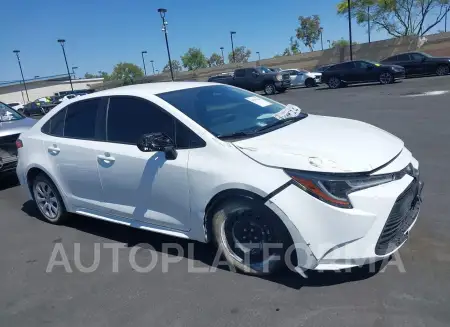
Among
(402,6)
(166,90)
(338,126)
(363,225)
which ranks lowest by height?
(363,225)

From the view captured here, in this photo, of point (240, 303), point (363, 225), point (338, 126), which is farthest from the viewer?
point (338, 126)

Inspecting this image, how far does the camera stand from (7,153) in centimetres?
686

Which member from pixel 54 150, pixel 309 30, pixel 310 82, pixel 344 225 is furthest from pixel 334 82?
pixel 309 30

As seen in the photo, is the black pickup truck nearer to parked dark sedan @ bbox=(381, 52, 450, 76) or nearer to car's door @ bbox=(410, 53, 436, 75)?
parked dark sedan @ bbox=(381, 52, 450, 76)

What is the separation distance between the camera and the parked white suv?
9.13 feet

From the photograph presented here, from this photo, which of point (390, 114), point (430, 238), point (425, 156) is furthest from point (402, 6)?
point (430, 238)

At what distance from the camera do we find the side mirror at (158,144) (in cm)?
333

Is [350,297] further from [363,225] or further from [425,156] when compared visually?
[425,156]

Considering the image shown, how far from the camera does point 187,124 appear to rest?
11.2 ft

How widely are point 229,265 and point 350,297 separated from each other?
102 cm

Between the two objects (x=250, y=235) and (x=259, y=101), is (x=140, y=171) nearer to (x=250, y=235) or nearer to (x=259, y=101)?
(x=250, y=235)

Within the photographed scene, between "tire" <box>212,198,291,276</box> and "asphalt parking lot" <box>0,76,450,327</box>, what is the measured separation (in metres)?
0.13

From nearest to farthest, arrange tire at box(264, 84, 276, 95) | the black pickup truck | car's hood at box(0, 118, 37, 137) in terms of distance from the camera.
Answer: car's hood at box(0, 118, 37, 137) → the black pickup truck → tire at box(264, 84, 276, 95)

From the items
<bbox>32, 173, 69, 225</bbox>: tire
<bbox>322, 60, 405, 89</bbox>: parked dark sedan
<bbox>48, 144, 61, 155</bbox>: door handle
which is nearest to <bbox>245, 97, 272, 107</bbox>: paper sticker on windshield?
<bbox>48, 144, 61, 155</bbox>: door handle
